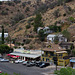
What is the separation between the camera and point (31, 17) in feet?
339

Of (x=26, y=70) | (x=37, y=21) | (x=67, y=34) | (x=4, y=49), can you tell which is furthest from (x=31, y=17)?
(x=26, y=70)

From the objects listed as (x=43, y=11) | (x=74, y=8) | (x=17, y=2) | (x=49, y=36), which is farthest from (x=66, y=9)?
(x=17, y=2)

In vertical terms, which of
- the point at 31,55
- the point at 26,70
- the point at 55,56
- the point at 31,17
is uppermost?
the point at 31,17

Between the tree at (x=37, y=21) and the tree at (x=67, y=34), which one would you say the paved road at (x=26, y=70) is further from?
the tree at (x=37, y=21)

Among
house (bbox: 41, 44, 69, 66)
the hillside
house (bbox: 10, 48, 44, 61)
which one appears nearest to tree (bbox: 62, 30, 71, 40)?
the hillside

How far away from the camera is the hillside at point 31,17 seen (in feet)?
241

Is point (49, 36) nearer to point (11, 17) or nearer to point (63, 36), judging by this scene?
point (63, 36)

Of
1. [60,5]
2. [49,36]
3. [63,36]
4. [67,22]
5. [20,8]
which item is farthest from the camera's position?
[20,8]

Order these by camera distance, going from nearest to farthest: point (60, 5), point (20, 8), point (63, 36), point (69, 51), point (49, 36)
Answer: point (69, 51) → point (63, 36) → point (49, 36) → point (60, 5) → point (20, 8)

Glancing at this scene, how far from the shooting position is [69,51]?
1837 inches

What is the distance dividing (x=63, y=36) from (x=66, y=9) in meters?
32.9

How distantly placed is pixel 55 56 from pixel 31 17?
6149 cm

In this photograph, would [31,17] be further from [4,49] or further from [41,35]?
[4,49]

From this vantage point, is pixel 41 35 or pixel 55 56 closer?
pixel 55 56
